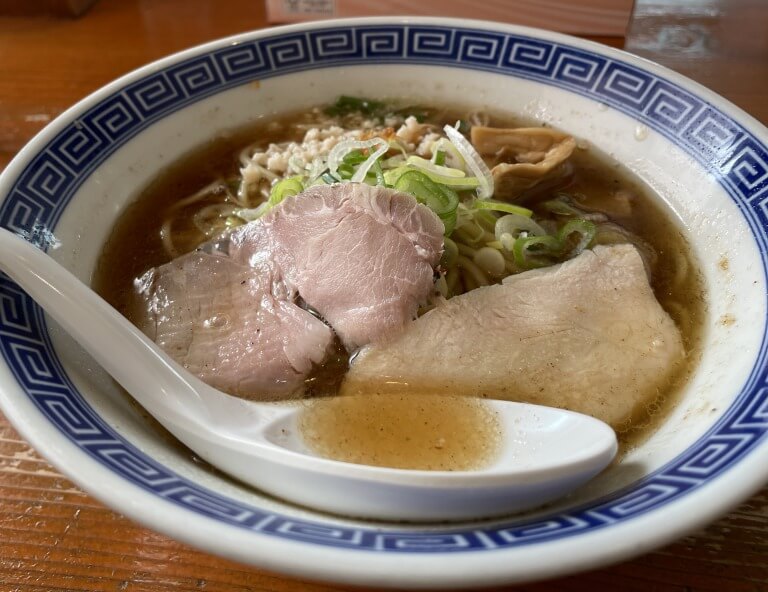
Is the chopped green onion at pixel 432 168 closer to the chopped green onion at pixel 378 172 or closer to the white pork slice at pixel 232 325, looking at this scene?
the chopped green onion at pixel 378 172

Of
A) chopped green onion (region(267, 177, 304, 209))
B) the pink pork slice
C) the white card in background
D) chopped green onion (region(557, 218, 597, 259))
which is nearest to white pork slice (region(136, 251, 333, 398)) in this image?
the pink pork slice

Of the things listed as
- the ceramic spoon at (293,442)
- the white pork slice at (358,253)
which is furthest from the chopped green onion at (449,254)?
the ceramic spoon at (293,442)

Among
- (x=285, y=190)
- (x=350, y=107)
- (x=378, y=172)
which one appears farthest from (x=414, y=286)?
(x=350, y=107)

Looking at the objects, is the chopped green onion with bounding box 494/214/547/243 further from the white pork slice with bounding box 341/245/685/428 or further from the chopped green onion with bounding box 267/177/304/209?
the chopped green onion with bounding box 267/177/304/209

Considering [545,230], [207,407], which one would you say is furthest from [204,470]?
[545,230]

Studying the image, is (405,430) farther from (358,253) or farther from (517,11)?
(517,11)

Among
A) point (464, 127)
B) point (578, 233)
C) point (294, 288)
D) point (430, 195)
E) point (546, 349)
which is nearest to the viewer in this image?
point (546, 349)

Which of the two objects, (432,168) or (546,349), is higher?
(432,168)
